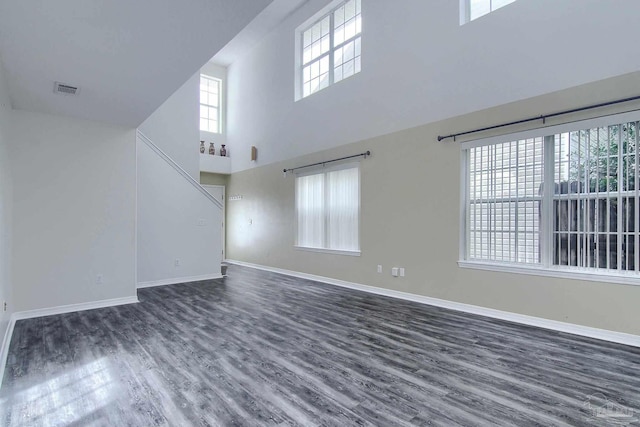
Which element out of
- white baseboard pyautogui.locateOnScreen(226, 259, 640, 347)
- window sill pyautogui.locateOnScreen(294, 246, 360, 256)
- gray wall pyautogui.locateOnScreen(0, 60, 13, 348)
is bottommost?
white baseboard pyautogui.locateOnScreen(226, 259, 640, 347)

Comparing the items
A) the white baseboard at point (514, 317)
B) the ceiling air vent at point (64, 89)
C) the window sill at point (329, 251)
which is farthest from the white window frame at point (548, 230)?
the ceiling air vent at point (64, 89)

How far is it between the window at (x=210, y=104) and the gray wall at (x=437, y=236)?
3805 mm

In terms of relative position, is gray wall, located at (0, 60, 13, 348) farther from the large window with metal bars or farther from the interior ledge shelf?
the interior ledge shelf

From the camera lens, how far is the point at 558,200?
3.72 m

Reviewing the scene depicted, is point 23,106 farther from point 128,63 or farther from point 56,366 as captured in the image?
point 56,366

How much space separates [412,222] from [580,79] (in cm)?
252

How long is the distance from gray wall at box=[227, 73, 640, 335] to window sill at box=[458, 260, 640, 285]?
0.19ft

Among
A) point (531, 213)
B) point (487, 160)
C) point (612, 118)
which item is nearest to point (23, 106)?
point (487, 160)

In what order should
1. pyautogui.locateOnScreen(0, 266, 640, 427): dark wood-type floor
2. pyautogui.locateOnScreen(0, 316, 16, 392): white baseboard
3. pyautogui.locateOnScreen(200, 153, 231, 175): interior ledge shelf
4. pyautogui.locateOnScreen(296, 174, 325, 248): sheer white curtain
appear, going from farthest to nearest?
pyautogui.locateOnScreen(200, 153, 231, 175): interior ledge shelf, pyautogui.locateOnScreen(296, 174, 325, 248): sheer white curtain, pyautogui.locateOnScreen(0, 316, 16, 392): white baseboard, pyautogui.locateOnScreen(0, 266, 640, 427): dark wood-type floor

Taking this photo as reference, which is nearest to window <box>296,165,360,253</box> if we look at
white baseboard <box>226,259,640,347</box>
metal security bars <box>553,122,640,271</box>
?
white baseboard <box>226,259,640,347</box>

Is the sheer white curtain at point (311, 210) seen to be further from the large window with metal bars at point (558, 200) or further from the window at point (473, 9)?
the window at point (473, 9)

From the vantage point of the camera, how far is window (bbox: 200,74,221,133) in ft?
31.5

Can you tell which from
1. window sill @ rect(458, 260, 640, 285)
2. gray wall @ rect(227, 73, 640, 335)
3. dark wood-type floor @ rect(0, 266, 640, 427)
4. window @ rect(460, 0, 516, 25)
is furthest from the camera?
window @ rect(460, 0, 516, 25)

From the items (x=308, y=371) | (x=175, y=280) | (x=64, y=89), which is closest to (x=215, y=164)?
(x=175, y=280)
